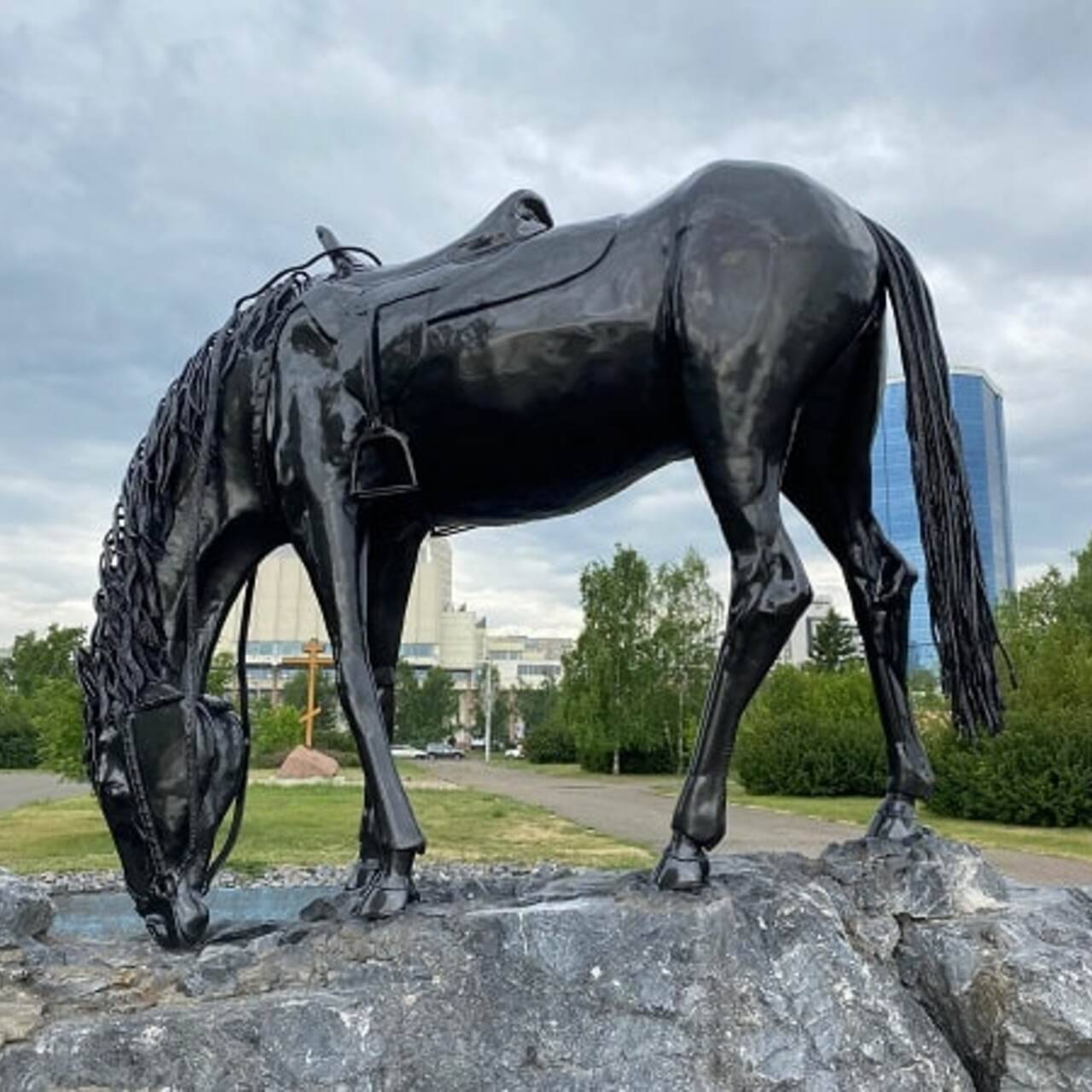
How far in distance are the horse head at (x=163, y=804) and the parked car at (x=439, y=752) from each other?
7007cm

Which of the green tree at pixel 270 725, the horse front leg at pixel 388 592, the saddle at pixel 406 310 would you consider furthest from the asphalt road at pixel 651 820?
the green tree at pixel 270 725

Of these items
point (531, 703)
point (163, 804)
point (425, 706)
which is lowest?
point (163, 804)

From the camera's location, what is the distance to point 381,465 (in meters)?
3.59

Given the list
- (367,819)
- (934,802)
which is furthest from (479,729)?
(367,819)

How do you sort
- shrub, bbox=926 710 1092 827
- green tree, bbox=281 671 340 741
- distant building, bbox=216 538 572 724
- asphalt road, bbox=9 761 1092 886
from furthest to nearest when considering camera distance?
distant building, bbox=216 538 572 724, green tree, bbox=281 671 340 741, shrub, bbox=926 710 1092 827, asphalt road, bbox=9 761 1092 886

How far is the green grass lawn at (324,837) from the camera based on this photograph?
12445 millimetres

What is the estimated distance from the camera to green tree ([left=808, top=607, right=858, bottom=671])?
2000 inches

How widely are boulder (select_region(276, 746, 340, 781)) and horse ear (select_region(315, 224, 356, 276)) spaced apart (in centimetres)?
2959

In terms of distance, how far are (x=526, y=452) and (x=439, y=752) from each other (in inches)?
2944

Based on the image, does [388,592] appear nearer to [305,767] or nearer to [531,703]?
[305,767]

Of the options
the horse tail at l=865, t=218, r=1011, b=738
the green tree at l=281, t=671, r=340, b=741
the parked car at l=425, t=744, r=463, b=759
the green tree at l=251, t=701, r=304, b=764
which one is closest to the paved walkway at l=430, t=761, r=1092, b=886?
the horse tail at l=865, t=218, r=1011, b=738

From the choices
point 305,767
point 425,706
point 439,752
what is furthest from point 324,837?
point 439,752

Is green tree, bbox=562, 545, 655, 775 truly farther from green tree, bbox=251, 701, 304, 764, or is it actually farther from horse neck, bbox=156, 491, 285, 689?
horse neck, bbox=156, 491, 285, 689

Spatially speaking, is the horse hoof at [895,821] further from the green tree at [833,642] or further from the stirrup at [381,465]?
the green tree at [833,642]
